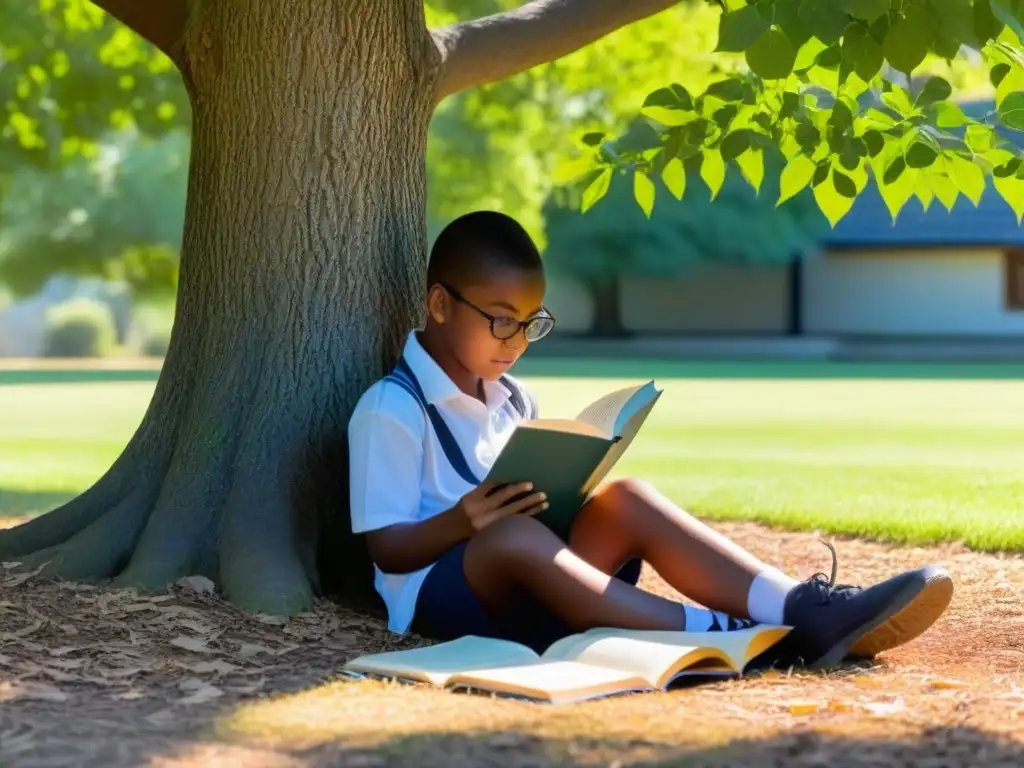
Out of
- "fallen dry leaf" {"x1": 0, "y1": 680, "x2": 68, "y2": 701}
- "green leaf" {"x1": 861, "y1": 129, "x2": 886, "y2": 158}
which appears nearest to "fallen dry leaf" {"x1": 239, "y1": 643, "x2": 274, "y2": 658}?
"fallen dry leaf" {"x1": 0, "y1": 680, "x2": 68, "y2": 701}

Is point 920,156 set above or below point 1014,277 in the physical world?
below

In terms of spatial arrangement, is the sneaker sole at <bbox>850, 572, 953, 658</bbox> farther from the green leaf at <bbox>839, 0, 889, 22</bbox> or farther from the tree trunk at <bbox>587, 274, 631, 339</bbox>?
the tree trunk at <bbox>587, 274, 631, 339</bbox>

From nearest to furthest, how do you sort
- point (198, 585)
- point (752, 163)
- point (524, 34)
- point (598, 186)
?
point (198, 585) → point (752, 163) → point (598, 186) → point (524, 34)

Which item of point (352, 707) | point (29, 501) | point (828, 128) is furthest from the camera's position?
point (29, 501)

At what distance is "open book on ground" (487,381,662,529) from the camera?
3838 millimetres

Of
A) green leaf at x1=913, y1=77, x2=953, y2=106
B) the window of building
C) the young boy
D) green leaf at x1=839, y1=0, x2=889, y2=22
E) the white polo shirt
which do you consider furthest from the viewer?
the window of building

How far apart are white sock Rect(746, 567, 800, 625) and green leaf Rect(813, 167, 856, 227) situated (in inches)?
65.1

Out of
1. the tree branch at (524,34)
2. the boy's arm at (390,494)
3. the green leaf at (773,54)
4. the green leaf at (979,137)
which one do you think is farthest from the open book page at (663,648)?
the tree branch at (524,34)

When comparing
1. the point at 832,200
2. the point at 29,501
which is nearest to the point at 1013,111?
the point at 832,200

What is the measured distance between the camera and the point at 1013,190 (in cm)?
531

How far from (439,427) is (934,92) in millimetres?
1960

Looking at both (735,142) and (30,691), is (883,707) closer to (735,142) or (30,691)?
(30,691)

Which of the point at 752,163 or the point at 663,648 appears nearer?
the point at 663,648

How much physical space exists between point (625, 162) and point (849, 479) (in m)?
5.30
